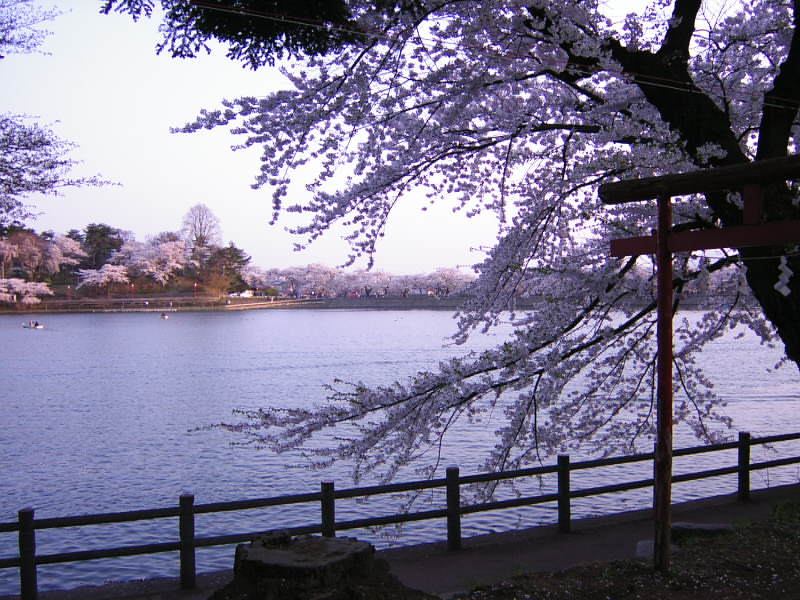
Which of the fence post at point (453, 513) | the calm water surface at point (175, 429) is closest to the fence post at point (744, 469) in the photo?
the calm water surface at point (175, 429)

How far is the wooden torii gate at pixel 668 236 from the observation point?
16.1 feet

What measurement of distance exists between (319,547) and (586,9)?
18.8 ft

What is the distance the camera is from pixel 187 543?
6.49 metres

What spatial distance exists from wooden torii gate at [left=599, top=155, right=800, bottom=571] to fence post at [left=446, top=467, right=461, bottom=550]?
2.31 m

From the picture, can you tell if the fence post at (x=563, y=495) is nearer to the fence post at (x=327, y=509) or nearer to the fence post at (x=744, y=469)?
the fence post at (x=327, y=509)

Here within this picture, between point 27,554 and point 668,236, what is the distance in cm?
581

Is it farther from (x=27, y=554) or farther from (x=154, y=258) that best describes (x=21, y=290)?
(x=27, y=554)

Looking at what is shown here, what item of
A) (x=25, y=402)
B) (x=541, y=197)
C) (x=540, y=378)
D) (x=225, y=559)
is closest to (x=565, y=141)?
(x=541, y=197)

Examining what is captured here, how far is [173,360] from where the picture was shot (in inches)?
1805

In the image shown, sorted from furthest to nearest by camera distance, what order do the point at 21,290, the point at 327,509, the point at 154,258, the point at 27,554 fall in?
1. the point at 154,258
2. the point at 21,290
3. the point at 327,509
4. the point at 27,554

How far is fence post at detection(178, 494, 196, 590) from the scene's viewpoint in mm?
6445

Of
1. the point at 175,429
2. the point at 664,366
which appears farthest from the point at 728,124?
the point at 175,429

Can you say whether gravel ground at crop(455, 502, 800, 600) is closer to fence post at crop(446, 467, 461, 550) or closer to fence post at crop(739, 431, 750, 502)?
fence post at crop(446, 467, 461, 550)

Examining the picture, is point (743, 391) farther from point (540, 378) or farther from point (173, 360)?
point (173, 360)
